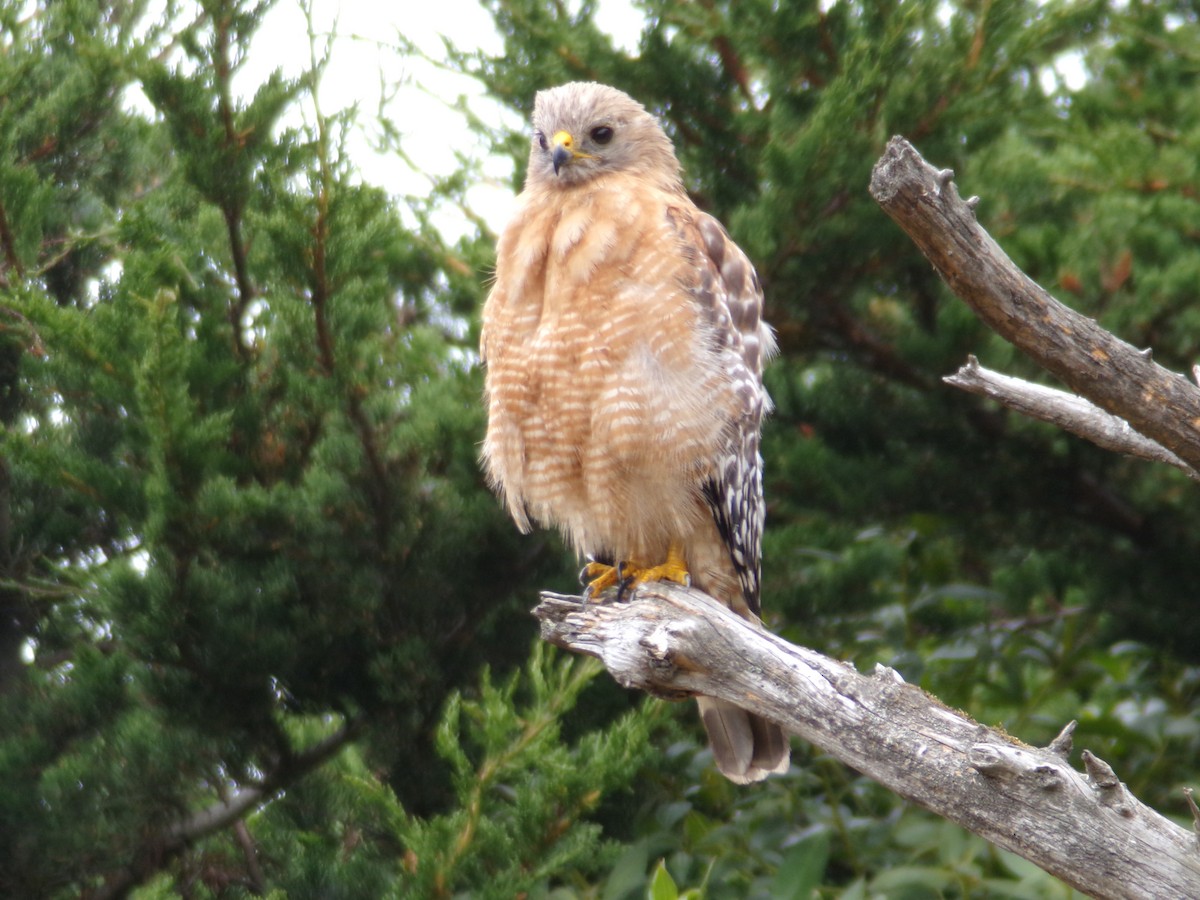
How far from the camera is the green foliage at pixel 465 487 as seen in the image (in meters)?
3.67

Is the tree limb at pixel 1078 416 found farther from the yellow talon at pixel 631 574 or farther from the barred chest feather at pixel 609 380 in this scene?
the yellow talon at pixel 631 574

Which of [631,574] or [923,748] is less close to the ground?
[631,574]

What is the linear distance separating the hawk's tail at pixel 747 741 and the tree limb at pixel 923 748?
0.70 metres

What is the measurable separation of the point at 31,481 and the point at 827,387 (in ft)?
8.49

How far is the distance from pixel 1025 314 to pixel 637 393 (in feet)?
4.37

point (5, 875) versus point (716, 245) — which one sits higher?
point (716, 245)

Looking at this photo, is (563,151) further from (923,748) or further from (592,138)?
(923,748)

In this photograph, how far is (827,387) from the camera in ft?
15.3

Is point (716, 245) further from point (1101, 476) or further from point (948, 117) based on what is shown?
point (1101, 476)

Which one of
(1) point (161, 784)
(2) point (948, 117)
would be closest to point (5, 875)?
(1) point (161, 784)

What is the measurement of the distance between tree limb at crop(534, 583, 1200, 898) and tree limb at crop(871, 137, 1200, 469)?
581 millimetres

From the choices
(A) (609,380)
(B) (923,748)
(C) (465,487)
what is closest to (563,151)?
(A) (609,380)

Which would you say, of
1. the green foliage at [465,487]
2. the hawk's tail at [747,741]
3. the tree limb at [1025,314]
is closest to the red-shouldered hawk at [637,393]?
the hawk's tail at [747,741]

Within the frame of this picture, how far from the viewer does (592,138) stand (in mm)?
4066
